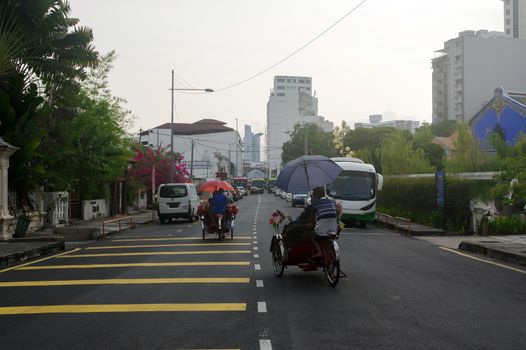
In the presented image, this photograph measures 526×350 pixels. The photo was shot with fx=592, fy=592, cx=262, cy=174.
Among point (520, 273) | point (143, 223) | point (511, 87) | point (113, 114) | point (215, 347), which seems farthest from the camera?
point (511, 87)

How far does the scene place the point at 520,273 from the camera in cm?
1232

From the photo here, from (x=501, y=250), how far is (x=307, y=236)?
7028mm

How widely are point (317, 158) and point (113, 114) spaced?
24.9m

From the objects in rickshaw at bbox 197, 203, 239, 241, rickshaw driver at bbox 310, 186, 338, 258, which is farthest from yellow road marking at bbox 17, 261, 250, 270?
rickshaw at bbox 197, 203, 239, 241

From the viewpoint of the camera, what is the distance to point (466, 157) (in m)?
34.2

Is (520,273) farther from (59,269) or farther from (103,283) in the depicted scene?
(59,269)

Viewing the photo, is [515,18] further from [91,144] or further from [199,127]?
[91,144]

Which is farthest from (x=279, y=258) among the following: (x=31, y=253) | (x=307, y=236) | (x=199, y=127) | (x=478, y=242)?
(x=199, y=127)

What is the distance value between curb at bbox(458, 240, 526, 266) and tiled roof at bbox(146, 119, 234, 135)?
101788mm

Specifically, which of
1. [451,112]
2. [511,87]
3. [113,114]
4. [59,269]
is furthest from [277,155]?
[59,269]

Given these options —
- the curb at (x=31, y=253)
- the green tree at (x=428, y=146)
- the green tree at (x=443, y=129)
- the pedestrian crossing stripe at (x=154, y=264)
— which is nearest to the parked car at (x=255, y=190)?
the green tree at (x=443, y=129)

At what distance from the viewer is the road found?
667cm

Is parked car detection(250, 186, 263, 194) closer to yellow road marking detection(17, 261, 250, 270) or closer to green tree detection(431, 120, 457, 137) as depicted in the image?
green tree detection(431, 120, 457, 137)

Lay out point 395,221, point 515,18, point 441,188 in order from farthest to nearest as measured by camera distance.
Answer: point 515,18 → point 395,221 → point 441,188
